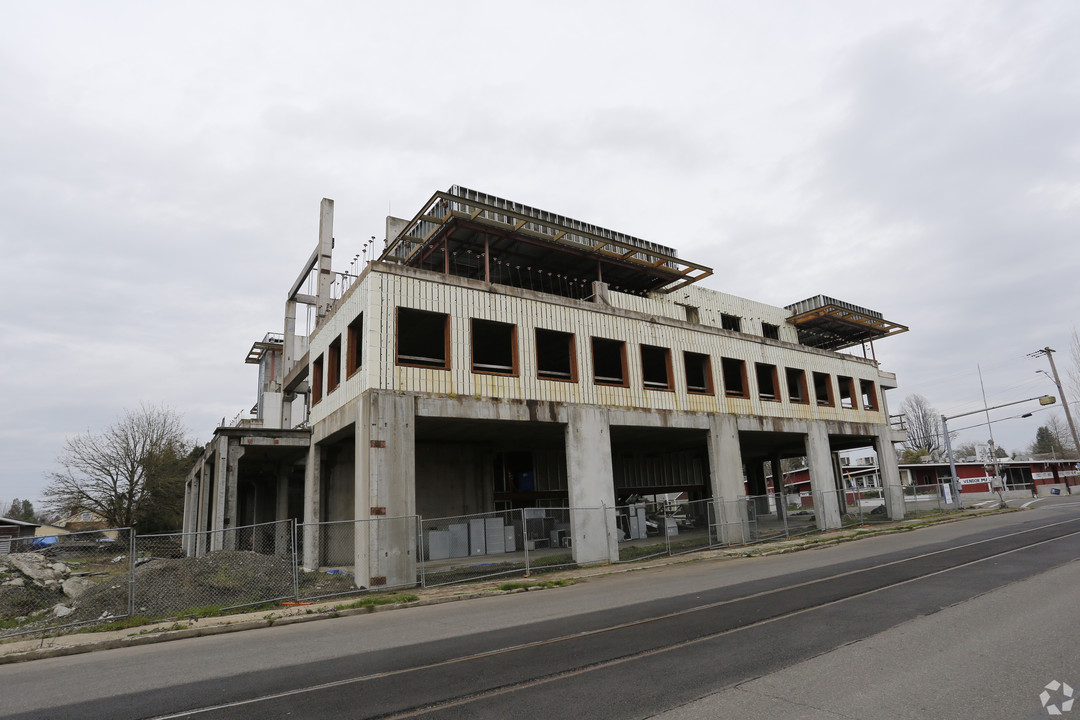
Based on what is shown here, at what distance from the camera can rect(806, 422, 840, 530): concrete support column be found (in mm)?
30094

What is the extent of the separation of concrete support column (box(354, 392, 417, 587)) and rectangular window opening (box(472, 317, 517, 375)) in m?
3.60

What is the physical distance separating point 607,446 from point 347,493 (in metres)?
11.1

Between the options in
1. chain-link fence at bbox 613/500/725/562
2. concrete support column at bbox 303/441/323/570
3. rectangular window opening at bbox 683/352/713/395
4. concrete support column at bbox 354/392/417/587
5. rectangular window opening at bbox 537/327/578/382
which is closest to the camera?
concrete support column at bbox 354/392/417/587

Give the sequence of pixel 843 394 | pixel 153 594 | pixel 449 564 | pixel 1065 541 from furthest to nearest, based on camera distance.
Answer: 1. pixel 843 394
2. pixel 449 564
3. pixel 1065 541
4. pixel 153 594

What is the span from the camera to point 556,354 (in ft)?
93.7

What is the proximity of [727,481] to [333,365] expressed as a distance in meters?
16.4

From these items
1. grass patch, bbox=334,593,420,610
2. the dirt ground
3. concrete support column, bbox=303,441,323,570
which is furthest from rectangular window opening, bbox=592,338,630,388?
the dirt ground

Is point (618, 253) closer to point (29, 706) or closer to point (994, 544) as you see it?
point (994, 544)

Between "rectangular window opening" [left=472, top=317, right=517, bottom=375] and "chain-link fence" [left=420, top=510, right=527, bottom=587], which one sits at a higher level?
"rectangular window opening" [left=472, top=317, right=517, bottom=375]

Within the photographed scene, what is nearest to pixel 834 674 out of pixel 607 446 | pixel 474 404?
pixel 474 404

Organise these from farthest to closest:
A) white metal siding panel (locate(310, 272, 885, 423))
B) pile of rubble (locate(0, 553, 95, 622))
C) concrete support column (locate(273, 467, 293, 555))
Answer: concrete support column (locate(273, 467, 293, 555)), white metal siding panel (locate(310, 272, 885, 423)), pile of rubble (locate(0, 553, 95, 622))

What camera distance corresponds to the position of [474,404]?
1917 cm

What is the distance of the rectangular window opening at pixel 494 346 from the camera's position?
20.6 m

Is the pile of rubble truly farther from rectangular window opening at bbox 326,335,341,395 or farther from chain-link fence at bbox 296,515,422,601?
rectangular window opening at bbox 326,335,341,395
